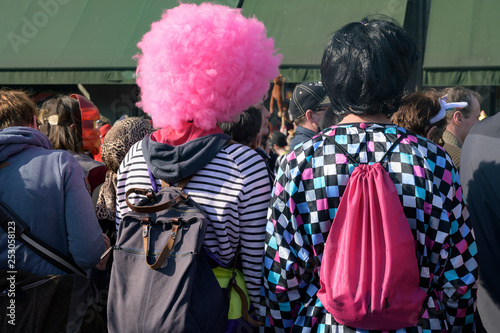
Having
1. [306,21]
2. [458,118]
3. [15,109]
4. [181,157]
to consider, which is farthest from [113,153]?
[306,21]

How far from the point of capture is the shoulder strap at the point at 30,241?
89.1 inches

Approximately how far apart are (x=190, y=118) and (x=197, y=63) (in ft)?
0.77

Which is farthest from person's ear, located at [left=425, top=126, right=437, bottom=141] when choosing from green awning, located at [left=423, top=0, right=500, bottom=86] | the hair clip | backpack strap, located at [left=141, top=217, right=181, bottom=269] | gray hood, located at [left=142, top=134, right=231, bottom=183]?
green awning, located at [left=423, top=0, right=500, bottom=86]

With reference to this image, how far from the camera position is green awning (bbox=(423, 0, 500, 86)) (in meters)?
8.45

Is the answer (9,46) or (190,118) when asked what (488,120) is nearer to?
(190,118)

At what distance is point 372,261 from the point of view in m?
1.61

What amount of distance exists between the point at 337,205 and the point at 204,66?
0.86 m

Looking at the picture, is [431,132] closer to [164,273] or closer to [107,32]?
[164,273]

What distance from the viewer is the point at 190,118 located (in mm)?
2232

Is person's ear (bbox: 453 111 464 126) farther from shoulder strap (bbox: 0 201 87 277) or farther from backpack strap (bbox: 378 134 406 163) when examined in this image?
shoulder strap (bbox: 0 201 87 277)

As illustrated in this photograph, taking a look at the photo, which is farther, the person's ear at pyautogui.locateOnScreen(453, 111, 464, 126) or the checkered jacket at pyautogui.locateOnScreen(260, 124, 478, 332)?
the person's ear at pyautogui.locateOnScreen(453, 111, 464, 126)

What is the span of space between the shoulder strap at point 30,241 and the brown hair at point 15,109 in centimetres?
50

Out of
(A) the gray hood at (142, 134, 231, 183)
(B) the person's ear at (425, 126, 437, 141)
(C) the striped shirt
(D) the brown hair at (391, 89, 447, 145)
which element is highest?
(D) the brown hair at (391, 89, 447, 145)

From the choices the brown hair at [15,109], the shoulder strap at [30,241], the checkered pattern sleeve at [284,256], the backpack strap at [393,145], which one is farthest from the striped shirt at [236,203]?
the brown hair at [15,109]
